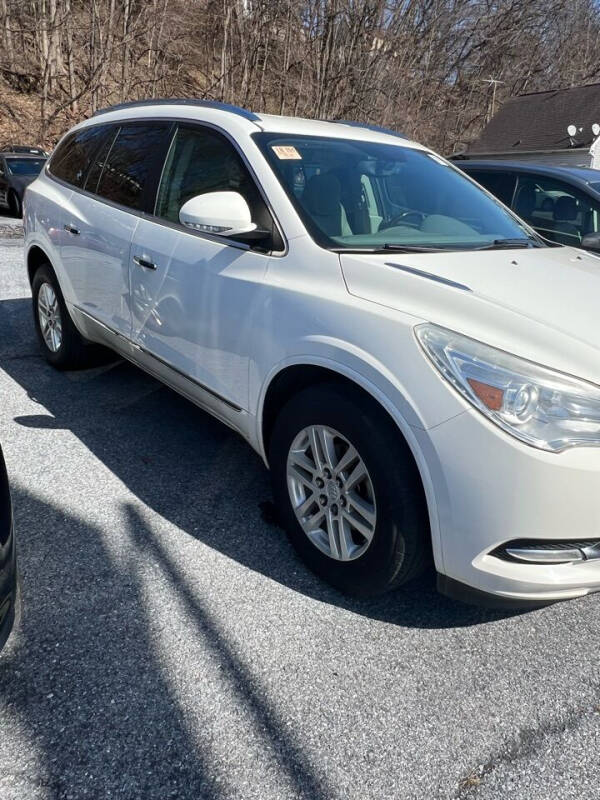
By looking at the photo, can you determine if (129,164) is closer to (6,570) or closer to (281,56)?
(6,570)

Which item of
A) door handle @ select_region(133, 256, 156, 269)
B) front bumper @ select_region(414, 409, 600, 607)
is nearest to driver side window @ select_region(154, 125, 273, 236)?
door handle @ select_region(133, 256, 156, 269)

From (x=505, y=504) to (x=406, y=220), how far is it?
1657mm

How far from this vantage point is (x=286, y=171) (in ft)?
9.82

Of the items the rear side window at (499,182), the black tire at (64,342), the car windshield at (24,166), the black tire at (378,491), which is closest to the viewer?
the black tire at (378,491)

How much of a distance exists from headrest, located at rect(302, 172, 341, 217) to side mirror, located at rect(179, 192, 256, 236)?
29cm

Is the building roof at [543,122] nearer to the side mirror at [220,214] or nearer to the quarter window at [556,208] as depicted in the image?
the quarter window at [556,208]

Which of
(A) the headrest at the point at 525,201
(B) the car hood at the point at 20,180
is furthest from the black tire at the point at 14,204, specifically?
(A) the headrest at the point at 525,201

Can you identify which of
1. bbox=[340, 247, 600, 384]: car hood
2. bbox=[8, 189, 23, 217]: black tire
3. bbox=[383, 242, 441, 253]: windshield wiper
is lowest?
bbox=[8, 189, 23, 217]: black tire

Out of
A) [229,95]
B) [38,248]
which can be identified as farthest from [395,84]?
[38,248]

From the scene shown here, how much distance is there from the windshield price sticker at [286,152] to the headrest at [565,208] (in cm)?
366

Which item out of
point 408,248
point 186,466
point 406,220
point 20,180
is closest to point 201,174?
point 406,220

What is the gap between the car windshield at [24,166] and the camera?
50.6ft

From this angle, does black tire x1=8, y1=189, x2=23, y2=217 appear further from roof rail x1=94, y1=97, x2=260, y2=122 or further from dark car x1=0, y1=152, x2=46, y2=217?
roof rail x1=94, y1=97, x2=260, y2=122

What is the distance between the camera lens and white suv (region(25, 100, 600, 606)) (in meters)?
2.00
